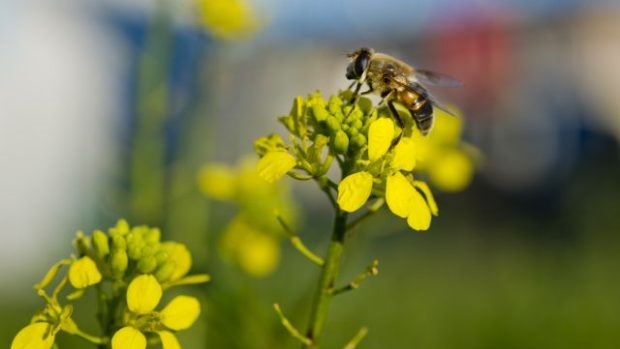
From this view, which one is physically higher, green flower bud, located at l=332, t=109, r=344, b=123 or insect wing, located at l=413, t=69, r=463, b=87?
green flower bud, located at l=332, t=109, r=344, b=123

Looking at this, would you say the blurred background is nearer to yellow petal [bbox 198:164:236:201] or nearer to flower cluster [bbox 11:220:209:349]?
yellow petal [bbox 198:164:236:201]

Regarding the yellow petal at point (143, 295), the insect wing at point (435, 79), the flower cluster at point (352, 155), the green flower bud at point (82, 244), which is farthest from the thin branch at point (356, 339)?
the insect wing at point (435, 79)

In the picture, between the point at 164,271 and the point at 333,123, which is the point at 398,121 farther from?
the point at 164,271

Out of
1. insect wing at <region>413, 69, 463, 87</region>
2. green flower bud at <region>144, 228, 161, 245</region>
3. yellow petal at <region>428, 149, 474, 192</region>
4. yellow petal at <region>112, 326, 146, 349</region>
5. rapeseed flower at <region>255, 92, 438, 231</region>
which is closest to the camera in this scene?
yellow petal at <region>112, 326, 146, 349</region>

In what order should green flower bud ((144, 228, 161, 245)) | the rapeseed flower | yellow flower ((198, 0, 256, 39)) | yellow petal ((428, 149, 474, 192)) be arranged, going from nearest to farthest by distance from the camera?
the rapeseed flower < green flower bud ((144, 228, 161, 245)) < yellow petal ((428, 149, 474, 192)) < yellow flower ((198, 0, 256, 39))

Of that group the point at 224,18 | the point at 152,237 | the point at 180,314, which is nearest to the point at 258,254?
the point at 224,18

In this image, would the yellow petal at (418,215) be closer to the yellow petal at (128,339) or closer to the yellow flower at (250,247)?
the yellow petal at (128,339)

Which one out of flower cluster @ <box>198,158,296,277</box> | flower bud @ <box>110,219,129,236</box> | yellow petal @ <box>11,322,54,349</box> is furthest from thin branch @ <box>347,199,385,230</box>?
flower cluster @ <box>198,158,296,277</box>

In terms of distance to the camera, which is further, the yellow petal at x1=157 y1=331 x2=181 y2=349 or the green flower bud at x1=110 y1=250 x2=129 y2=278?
the green flower bud at x1=110 y1=250 x2=129 y2=278
